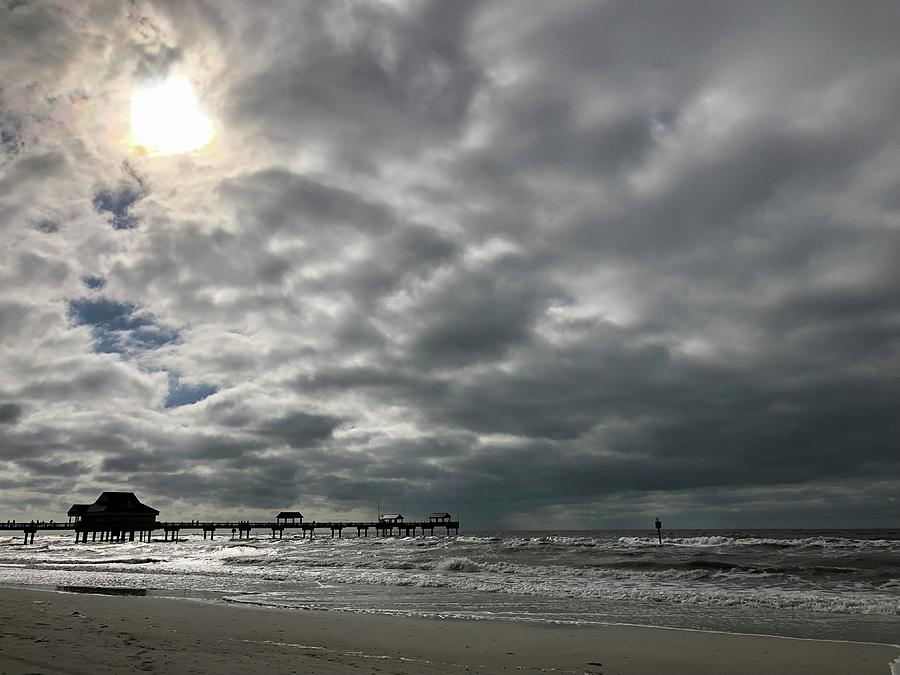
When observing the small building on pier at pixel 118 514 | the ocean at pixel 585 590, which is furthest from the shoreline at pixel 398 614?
the small building on pier at pixel 118 514

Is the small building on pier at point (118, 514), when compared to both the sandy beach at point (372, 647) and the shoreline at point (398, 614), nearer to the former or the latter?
the shoreline at point (398, 614)

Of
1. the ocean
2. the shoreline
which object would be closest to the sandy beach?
the shoreline

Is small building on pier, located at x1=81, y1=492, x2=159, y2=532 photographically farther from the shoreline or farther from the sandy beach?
the sandy beach

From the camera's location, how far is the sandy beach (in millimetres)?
9484

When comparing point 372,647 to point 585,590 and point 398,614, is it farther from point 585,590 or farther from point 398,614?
point 585,590

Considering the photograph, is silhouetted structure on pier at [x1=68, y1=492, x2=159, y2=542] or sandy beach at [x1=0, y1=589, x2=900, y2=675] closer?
sandy beach at [x1=0, y1=589, x2=900, y2=675]

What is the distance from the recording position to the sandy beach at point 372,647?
9.48 metres

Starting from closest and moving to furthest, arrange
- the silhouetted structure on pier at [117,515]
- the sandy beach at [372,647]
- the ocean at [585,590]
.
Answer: the sandy beach at [372,647], the ocean at [585,590], the silhouetted structure on pier at [117,515]

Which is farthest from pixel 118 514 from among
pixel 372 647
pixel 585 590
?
pixel 372 647

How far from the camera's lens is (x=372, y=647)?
11.5 metres

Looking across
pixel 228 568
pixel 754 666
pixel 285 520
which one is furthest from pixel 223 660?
pixel 285 520

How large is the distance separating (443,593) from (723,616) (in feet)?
33.3

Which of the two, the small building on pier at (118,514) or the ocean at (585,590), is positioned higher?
the small building on pier at (118,514)

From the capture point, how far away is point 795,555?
1559 inches
